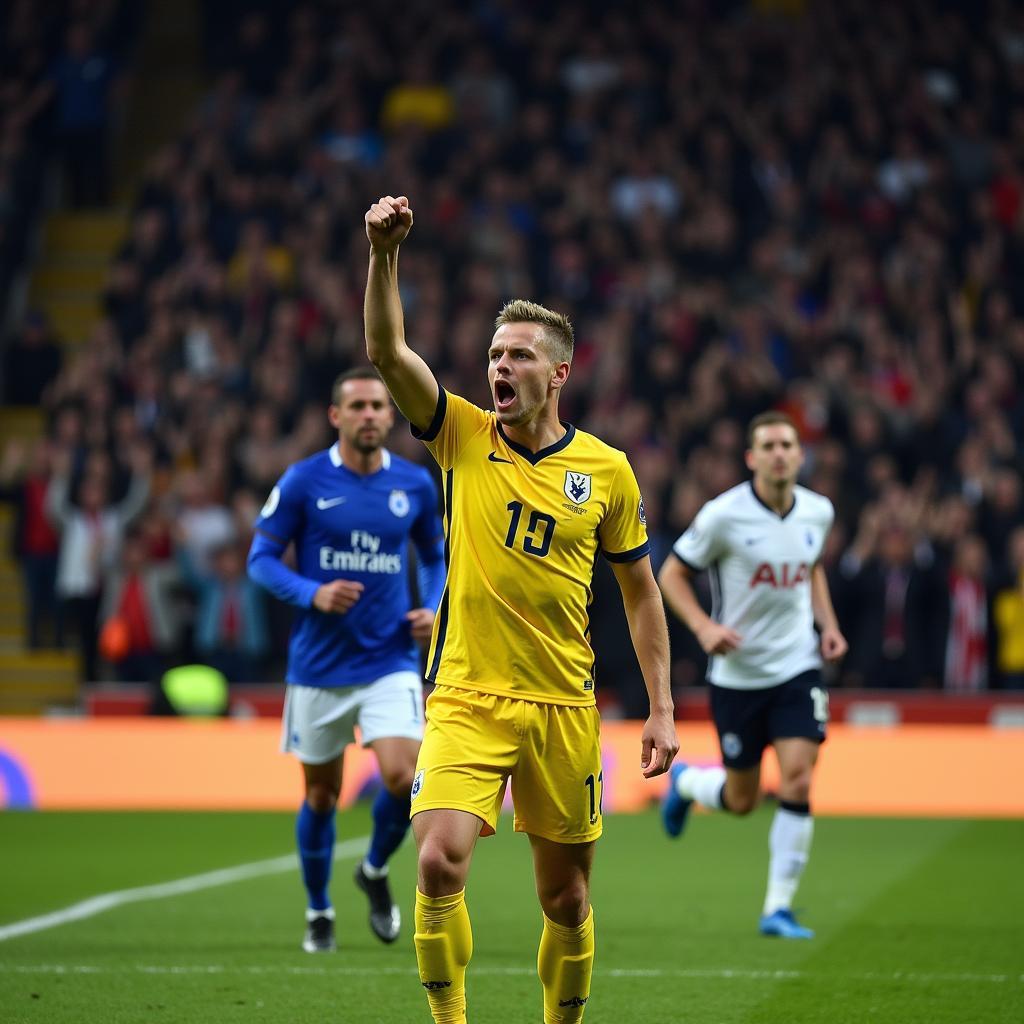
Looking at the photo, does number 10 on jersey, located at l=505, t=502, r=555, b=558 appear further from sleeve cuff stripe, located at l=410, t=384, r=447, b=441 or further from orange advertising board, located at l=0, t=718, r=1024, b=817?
orange advertising board, located at l=0, t=718, r=1024, b=817

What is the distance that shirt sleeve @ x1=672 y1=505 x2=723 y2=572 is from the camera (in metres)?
10.1

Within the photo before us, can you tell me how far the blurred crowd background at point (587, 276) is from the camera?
1864 centimetres

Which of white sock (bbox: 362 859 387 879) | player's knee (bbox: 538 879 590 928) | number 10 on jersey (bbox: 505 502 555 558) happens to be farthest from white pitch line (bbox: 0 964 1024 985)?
number 10 on jersey (bbox: 505 502 555 558)

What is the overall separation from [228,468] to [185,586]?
1.32 meters

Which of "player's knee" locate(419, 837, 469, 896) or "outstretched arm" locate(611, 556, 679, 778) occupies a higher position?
"outstretched arm" locate(611, 556, 679, 778)

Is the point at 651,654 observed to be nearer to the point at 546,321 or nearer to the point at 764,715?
the point at 546,321

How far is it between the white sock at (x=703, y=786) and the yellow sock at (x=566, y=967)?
4.27 m

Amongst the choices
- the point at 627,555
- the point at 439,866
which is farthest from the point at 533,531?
the point at 439,866

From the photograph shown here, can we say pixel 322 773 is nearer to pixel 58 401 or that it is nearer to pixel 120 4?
pixel 58 401

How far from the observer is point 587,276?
70.8ft

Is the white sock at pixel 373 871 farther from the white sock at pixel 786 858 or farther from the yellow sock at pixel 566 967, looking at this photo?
the yellow sock at pixel 566 967

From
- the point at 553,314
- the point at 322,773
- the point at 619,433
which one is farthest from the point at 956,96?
the point at 553,314

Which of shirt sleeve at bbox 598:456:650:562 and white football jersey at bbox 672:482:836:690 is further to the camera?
white football jersey at bbox 672:482:836:690

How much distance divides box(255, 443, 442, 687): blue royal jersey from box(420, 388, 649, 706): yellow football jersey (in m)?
2.81
